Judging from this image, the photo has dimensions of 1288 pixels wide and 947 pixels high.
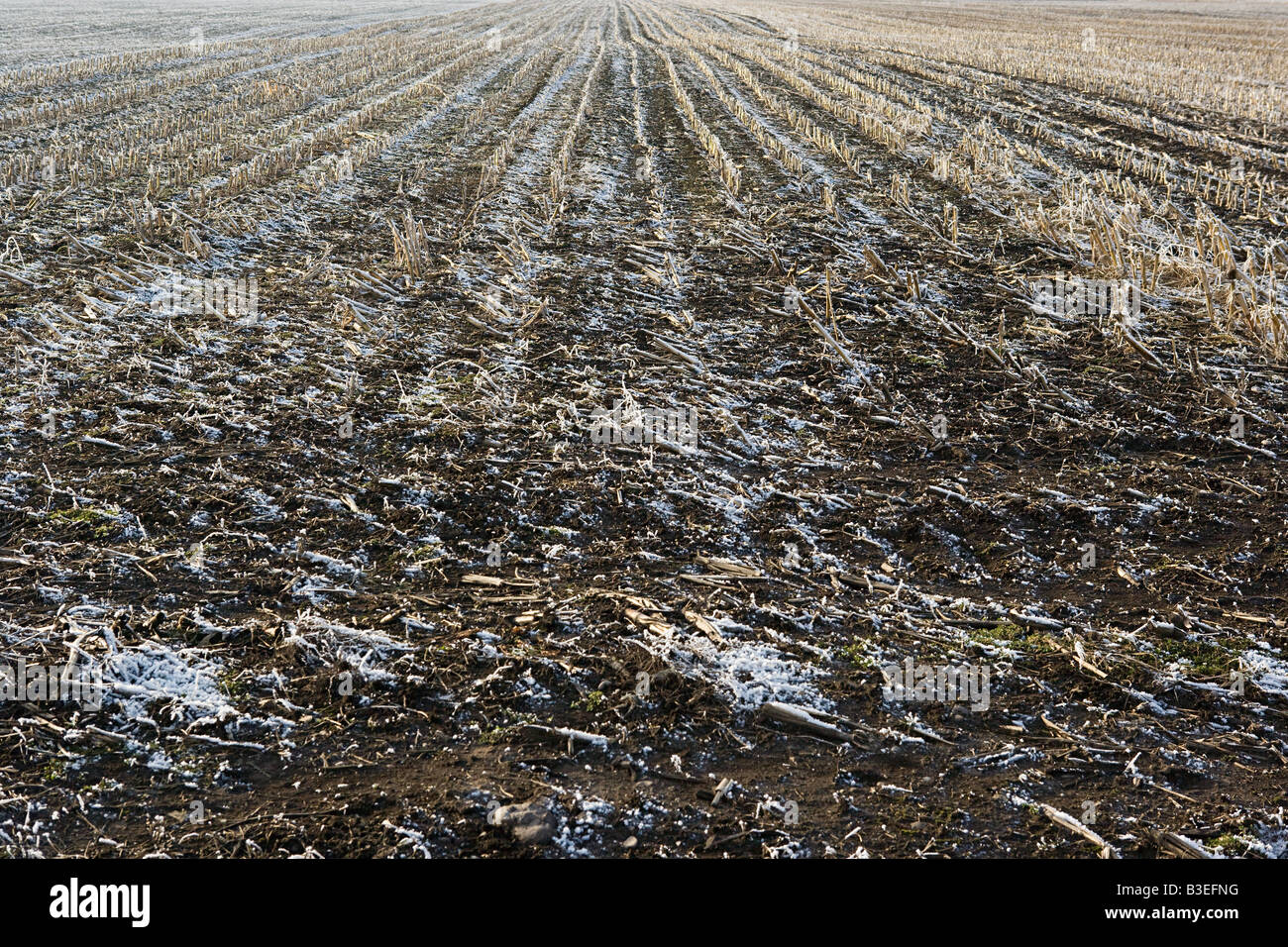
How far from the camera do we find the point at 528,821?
10.3ft

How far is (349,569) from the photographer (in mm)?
4555

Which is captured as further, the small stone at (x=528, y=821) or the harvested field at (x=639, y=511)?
the harvested field at (x=639, y=511)

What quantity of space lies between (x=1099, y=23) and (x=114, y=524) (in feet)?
160

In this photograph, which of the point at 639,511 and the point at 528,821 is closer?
the point at 528,821

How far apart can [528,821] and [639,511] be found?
223 cm

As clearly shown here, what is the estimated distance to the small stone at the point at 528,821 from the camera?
3098 mm

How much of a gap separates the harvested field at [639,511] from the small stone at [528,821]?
0.04ft

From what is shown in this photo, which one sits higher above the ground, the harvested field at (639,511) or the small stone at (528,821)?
the harvested field at (639,511)

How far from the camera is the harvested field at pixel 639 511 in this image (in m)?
3.32

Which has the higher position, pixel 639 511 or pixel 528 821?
pixel 639 511

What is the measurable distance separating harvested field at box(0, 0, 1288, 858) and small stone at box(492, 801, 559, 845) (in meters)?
0.01

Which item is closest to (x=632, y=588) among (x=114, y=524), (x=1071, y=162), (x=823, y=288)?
(x=114, y=524)

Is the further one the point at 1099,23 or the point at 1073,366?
the point at 1099,23

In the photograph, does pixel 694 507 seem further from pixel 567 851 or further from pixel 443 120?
pixel 443 120
